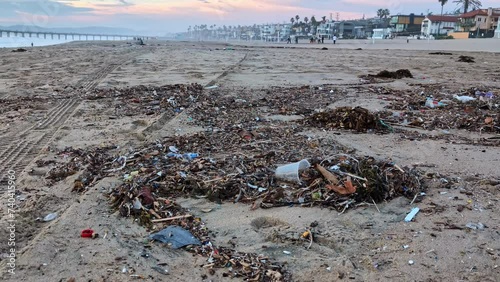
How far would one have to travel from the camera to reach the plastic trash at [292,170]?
3672mm

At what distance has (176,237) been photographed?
278 centimetres

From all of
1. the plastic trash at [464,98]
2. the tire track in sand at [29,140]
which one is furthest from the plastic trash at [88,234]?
the plastic trash at [464,98]

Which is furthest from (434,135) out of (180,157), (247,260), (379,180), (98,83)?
(98,83)

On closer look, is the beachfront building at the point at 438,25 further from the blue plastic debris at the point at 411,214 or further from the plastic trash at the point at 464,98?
the blue plastic debris at the point at 411,214

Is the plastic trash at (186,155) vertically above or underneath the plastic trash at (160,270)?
above

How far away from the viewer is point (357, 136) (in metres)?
5.38

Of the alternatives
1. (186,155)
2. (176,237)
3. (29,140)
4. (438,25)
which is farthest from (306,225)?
(438,25)

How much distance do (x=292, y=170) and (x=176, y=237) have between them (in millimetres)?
1439

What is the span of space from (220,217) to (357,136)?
297 cm

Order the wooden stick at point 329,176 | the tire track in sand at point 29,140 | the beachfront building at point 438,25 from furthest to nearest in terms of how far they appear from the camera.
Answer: the beachfront building at point 438,25, the tire track in sand at point 29,140, the wooden stick at point 329,176

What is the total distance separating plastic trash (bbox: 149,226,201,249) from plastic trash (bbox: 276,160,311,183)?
1232 millimetres

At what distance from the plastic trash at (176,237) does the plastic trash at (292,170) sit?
1.23 metres

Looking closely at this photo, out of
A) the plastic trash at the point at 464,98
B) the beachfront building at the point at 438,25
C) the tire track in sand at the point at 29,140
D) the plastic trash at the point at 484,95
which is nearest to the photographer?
the tire track in sand at the point at 29,140

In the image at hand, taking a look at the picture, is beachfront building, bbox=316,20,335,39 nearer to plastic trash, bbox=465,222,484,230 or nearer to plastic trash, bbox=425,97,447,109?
plastic trash, bbox=425,97,447,109
